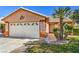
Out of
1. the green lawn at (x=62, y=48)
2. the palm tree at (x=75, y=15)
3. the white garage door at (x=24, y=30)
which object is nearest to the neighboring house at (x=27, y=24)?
the white garage door at (x=24, y=30)

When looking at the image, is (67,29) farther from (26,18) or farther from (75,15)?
(26,18)

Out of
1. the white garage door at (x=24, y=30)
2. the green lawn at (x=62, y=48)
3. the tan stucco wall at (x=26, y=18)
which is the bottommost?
the green lawn at (x=62, y=48)

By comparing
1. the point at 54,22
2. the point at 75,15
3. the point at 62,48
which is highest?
the point at 75,15

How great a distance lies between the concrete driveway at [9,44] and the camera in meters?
4.38

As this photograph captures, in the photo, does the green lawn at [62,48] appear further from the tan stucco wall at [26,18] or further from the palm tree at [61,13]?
the tan stucco wall at [26,18]

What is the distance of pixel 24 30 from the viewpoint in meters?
4.45

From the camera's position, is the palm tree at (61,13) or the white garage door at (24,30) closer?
the palm tree at (61,13)

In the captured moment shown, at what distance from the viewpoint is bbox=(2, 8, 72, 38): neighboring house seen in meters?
4.38

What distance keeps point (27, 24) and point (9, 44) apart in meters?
0.45

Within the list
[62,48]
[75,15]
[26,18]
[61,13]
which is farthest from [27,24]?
[75,15]

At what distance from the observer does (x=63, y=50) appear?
4.38 m

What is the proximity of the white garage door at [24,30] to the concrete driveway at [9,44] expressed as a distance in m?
0.10
